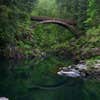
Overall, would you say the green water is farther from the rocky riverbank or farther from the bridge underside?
the bridge underside

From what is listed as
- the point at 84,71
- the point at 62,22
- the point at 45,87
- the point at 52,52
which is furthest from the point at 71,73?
the point at 62,22

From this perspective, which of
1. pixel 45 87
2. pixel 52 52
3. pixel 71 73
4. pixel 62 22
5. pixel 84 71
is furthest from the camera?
pixel 62 22

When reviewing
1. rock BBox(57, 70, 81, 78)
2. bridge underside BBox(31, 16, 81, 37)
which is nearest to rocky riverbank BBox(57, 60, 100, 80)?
rock BBox(57, 70, 81, 78)

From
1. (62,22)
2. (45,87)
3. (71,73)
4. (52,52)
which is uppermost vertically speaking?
(45,87)

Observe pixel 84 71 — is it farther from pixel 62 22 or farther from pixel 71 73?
pixel 62 22

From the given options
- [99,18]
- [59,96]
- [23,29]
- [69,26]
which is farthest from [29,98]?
[69,26]

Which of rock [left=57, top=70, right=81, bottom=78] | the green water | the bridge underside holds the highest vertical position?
the green water

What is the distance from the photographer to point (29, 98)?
23.6 metres

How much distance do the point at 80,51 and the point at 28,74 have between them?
680 inches

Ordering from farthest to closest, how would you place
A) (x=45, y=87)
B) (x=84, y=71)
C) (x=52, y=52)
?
(x=52, y=52) < (x=84, y=71) < (x=45, y=87)

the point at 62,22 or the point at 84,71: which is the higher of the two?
the point at 84,71

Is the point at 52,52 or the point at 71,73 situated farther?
the point at 52,52

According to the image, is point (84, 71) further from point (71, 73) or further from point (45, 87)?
point (45, 87)

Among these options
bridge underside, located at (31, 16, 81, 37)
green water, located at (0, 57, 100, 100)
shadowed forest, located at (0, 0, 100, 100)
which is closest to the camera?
green water, located at (0, 57, 100, 100)
